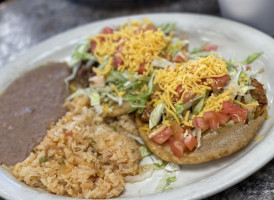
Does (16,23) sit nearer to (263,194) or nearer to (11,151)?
(11,151)

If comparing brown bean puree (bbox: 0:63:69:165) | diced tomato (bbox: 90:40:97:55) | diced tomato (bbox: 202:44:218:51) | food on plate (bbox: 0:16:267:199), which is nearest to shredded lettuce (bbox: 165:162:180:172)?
food on plate (bbox: 0:16:267:199)

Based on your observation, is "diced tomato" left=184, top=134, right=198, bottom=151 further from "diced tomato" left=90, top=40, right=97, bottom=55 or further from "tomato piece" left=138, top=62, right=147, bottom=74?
"diced tomato" left=90, top=40, right=97, bottom=55

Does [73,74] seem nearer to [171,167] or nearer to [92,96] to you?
[92,96]

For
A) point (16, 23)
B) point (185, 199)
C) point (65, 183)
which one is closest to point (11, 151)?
point (65, 183)

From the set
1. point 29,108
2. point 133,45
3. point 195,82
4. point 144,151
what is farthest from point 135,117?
point 29,108

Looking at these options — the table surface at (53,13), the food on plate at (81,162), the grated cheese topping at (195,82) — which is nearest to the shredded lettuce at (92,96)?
the food on plate at (81,162)

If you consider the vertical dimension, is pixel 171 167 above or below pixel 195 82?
below

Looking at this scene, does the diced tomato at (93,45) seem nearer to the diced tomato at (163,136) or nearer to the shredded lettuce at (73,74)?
the shredded lettuce at (73,74)
